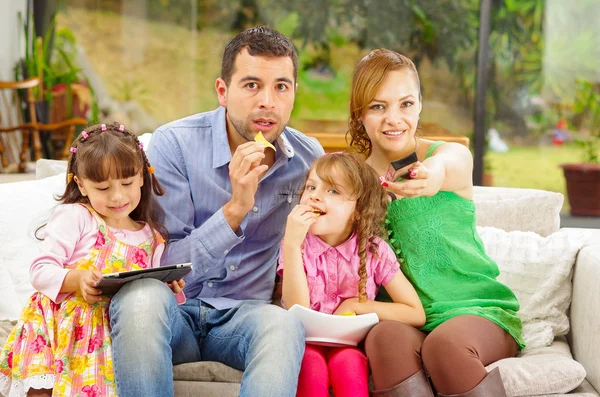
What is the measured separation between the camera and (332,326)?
1.91 meters

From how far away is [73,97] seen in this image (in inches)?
207

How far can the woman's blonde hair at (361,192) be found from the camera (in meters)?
2.06

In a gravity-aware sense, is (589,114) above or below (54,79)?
below

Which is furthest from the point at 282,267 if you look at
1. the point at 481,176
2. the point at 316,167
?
the point at 481,176

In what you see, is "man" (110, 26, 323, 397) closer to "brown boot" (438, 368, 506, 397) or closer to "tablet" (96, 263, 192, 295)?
"tablet" (96, 263, 192, 295)

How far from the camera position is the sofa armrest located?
2.10 meters

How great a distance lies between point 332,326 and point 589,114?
3661 millimetres

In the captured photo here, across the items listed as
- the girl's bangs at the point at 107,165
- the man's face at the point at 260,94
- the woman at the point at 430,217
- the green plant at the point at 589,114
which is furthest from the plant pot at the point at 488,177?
the girl's bangs at the point at 107,165

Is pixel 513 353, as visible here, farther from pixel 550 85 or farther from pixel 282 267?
pixel 550 85

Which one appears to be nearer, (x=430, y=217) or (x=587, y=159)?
(x=430, y=217)

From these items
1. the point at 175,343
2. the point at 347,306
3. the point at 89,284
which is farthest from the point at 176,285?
the point at 347,306

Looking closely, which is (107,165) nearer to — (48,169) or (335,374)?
(335,374)

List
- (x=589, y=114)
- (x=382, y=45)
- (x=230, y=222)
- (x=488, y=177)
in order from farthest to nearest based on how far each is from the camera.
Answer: (x=382, y=45) → (x=488, y=177) → (x=589, y=114) → (x=230, y=222)

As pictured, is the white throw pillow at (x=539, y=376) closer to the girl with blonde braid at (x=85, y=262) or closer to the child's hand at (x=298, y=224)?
the child's hand at (x=298, y=224)
